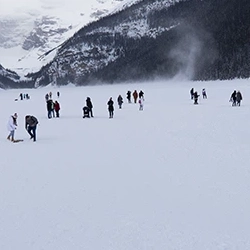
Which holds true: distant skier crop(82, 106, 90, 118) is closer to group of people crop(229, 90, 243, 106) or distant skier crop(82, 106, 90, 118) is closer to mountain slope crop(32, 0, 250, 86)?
group of people crop(229, 90, 243, 106)

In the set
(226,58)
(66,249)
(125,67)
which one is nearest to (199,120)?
(66,249)

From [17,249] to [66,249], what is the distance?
30.2 inches

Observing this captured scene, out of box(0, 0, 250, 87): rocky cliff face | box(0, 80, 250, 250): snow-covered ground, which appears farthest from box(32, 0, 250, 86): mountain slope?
box(0, 80, 250, 250): snow-covered ground

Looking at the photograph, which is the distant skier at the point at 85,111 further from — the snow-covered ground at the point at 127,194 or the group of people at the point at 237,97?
the group of people at the point at 237,97

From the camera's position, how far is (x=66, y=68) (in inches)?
6270

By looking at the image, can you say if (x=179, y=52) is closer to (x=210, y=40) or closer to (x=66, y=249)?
(x=210, y=40)

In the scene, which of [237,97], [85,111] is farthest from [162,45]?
[85,111]

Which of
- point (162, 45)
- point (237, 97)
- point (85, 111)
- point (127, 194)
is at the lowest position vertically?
point (127, 194)

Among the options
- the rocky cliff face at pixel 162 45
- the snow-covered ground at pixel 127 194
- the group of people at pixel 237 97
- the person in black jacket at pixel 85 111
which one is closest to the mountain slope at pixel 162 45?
the rocky cliff face at pixel 162 45

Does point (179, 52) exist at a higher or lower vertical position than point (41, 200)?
higher

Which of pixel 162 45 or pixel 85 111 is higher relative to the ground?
pixel 162 45

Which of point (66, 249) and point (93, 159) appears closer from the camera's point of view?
point (66, 249)

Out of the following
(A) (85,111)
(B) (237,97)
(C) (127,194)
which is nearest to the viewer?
(C) (127,194)

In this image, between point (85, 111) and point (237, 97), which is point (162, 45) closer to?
point (237, 97)
